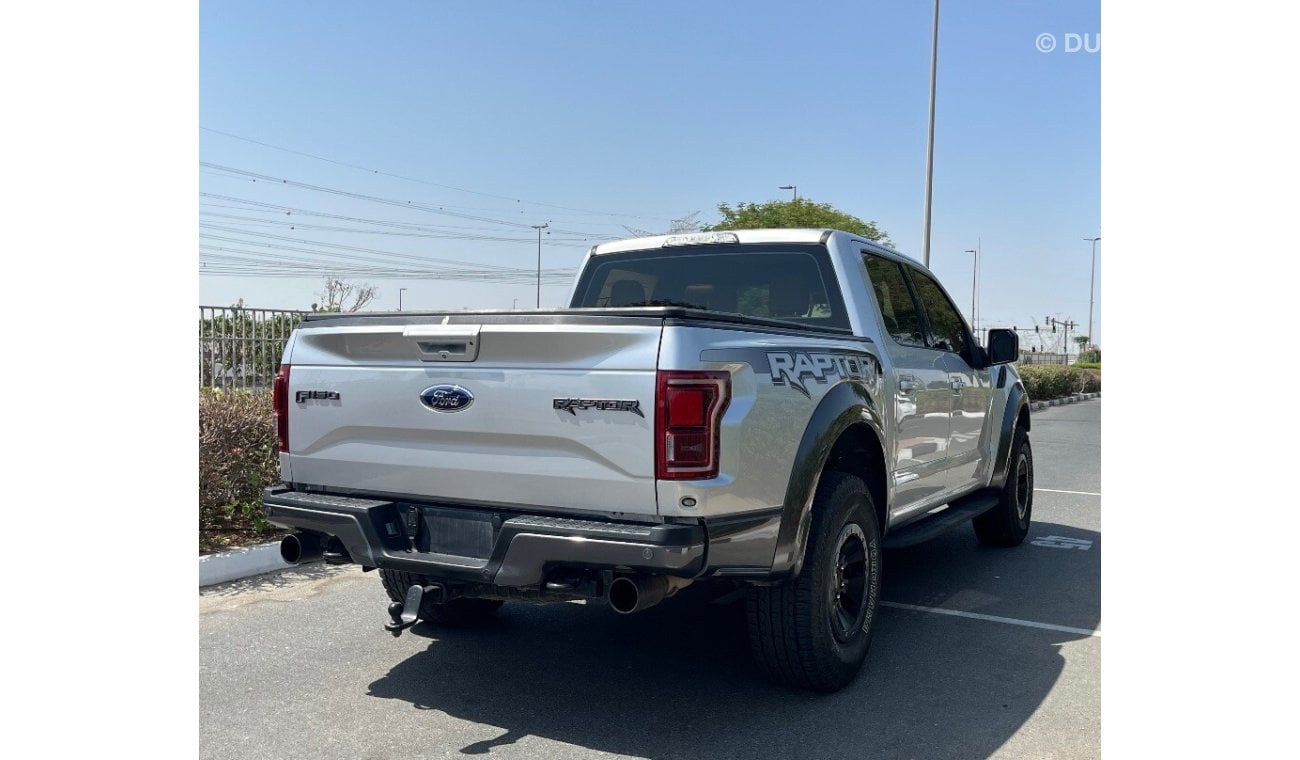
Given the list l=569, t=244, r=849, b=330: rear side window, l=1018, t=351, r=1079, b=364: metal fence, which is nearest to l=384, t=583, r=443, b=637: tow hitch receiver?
l=569, t=244, r=849, b=330: rear side window

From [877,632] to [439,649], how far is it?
2.17 m

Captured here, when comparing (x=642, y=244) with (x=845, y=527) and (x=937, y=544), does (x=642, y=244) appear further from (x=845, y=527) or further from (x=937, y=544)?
(x=937, y=544)

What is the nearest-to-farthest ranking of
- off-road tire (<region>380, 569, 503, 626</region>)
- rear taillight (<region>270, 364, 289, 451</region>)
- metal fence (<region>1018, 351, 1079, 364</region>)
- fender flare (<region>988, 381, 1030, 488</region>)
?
1. rear taillight (<region>270, 364, 289, 451</region>)
2. off-road tire (<region>380, 569, 503, 626</region>)
3. fender flare (<region>988, 381, 1030, 488</region>)
4. metal fence (<region>1018, 351, 1079, 364</region>)

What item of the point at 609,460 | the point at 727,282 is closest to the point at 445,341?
the point at 609,460

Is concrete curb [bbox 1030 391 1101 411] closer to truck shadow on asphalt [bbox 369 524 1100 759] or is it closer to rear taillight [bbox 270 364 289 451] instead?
truck shadow on asphalt [bbox 369 524 1100 759]

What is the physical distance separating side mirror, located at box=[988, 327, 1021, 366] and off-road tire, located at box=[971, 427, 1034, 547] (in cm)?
85

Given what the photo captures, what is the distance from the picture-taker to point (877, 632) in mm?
5285

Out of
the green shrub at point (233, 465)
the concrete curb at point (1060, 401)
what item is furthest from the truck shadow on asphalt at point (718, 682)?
the concrete curb at point (1060, 401)

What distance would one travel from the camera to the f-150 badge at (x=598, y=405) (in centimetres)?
348

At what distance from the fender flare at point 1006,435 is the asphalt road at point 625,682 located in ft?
3.01

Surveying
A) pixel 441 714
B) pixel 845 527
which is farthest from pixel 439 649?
pixel 845 527

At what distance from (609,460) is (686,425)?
0.98ft

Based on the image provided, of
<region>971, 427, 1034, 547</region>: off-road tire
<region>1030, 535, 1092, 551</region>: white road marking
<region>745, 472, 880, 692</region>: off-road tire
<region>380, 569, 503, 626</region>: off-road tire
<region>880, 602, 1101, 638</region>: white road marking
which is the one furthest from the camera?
<region>1030, 535, 1092, 551</region>: white road marking

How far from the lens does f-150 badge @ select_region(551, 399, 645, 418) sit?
3482 millimetres
